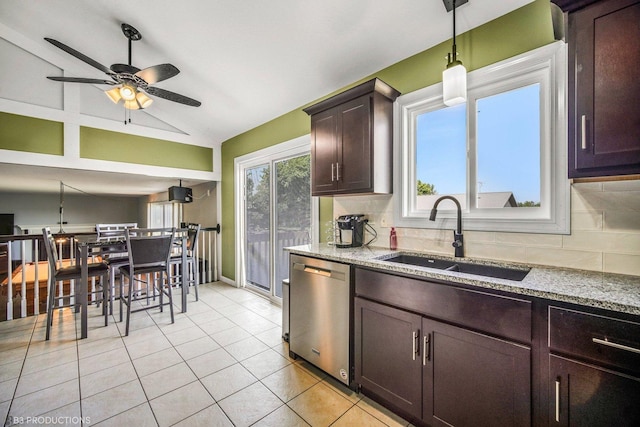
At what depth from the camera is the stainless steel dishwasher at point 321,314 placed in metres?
1.92

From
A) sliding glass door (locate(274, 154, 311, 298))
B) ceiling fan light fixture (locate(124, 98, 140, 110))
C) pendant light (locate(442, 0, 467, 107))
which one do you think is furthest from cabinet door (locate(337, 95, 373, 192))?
ceiling fan light fixture (locate(124, 98, 140, 110))

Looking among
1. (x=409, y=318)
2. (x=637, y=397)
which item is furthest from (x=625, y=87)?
(x=409, y=318)

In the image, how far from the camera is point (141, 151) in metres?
4.18

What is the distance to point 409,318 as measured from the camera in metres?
1.58

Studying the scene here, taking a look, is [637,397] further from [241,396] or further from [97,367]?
[97,367]

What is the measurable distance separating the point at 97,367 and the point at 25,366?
0.59 m

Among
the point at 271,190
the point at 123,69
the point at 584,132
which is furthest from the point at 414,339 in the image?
the point at 123,69

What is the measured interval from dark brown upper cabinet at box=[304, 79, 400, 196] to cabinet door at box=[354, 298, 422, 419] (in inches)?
38.7

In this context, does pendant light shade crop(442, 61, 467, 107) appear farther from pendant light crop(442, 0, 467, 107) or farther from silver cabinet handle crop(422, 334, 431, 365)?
silver cabinet handle crop(422, 334, 431, 365)

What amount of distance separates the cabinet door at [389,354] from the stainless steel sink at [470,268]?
1.56 ft

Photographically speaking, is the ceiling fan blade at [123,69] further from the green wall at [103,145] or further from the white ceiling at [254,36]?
the green wall at [103,145]

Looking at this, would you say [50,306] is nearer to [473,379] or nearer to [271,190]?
[271,190]

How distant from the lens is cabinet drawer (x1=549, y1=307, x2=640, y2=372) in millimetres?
968

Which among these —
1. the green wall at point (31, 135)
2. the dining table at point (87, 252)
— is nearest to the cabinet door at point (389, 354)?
the dining table at point (87, 252)
